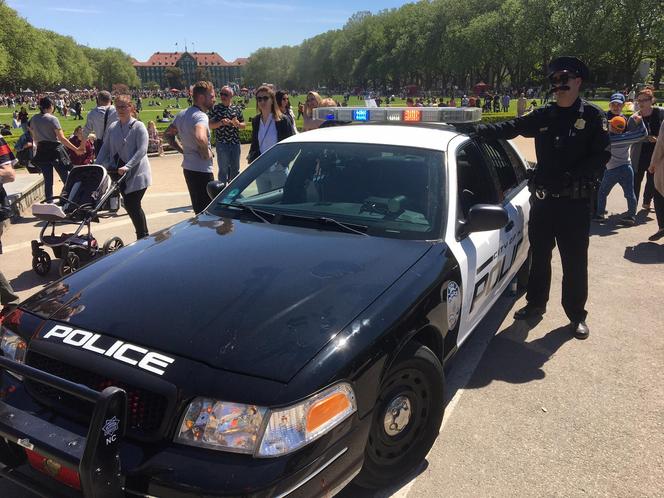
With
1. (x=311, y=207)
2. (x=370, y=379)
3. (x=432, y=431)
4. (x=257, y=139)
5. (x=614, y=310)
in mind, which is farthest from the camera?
(x=257, y=139)

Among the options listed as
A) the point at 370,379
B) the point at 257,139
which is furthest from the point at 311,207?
the point at 257,139

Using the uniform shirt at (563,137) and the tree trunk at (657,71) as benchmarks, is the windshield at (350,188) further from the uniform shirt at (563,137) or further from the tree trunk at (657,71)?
the tree trunk at (657,71)

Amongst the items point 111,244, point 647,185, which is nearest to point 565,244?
point 111,244

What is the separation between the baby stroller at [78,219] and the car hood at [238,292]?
9.50 ft

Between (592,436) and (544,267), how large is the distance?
1.69 m

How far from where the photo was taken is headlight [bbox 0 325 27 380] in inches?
87.0

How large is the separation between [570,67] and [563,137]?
1.65ft

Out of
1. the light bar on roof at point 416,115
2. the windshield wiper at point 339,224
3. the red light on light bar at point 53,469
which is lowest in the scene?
the red light on light bar at point 53,469

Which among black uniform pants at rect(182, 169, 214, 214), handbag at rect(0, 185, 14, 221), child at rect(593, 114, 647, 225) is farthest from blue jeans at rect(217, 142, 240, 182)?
child at rect(593, 114, 647, 225)

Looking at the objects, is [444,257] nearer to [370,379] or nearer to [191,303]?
[370,379]

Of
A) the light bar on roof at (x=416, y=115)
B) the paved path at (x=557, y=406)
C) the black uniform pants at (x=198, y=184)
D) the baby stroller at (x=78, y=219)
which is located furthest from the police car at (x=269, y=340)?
the black uniform pants at (x=198, y=184)

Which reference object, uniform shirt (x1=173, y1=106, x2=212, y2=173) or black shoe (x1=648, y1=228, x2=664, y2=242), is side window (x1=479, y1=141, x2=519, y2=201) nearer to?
black shoe (x1=648, y1=228, x2=664, y2=242)

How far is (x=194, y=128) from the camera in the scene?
20.2 ft

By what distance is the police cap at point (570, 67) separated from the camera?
372 cm
